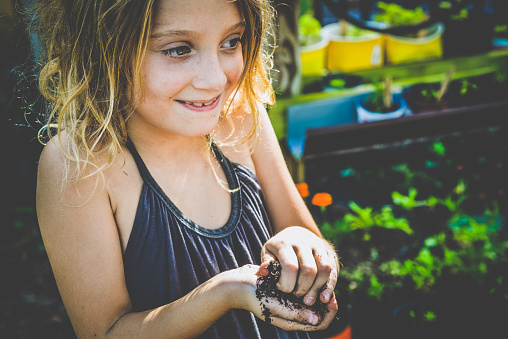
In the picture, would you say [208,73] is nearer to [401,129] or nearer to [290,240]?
[290,240]

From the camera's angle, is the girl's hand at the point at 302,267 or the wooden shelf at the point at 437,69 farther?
the wooden shelf at the point at 437,69

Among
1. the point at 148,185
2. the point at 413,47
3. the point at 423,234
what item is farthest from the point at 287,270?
the point at 413,47

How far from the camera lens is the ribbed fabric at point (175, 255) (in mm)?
1269

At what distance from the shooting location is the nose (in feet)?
3.72

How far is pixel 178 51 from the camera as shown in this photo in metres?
1.12

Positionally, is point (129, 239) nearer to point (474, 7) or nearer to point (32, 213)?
point (32, 213)

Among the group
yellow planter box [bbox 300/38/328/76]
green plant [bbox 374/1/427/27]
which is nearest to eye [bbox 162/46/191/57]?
yellow planter box [bbox 300/38/328/76]

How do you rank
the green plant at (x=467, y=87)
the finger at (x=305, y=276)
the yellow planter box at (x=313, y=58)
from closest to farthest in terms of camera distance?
the finger at (x=305, y=276) < the green plant at (x=467, y=87) < the yellow planter box at (x=313, y=58)

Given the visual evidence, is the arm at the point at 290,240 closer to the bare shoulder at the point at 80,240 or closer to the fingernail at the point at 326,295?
the fingernail at the point at 326,295

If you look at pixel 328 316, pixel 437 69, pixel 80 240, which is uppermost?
pixel 80 240

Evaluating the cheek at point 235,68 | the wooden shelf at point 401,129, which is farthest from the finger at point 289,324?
the wooden shelf at point 401,129

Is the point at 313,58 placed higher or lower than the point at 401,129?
higher

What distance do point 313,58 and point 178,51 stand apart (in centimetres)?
297

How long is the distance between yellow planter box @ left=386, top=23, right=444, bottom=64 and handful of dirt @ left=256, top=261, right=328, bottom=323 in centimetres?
340
